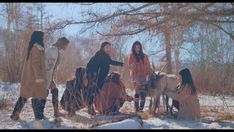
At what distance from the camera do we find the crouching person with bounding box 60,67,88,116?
8891mm

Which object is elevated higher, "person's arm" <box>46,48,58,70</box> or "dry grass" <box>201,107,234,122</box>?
"person's arm" <box>46,48,58,70</box>

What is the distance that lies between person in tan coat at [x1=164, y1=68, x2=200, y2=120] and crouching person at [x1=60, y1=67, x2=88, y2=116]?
1.94 meters

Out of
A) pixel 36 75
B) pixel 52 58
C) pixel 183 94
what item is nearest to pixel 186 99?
pixel 183 94

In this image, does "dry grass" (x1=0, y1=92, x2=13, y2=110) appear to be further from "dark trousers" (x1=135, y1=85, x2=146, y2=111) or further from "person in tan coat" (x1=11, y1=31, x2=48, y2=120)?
"dark trousers" (x1=135, y1=85, x2=146, y2=111)

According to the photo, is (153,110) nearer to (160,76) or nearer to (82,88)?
(160,76)

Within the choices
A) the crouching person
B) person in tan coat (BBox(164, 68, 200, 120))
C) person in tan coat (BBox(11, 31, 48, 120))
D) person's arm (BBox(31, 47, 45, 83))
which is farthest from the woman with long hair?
person's arm (BBox(31, 47, 45, 83))

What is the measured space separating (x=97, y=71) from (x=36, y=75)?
157 cm

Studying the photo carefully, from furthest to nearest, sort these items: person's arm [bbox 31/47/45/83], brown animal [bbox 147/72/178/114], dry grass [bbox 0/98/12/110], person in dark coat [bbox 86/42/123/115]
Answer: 1. dry grass [bbox 0/98/12/110]
2. person in dark coat [bbox 86/42/123/115]
3. brown animal [bbox 147/72/178/114]
4. person's arm [bbox 31/47/45/83]

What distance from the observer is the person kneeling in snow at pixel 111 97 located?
8.98 meters

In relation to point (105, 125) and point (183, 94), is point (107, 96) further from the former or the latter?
point (105, 125)

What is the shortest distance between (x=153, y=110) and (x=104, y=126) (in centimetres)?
222

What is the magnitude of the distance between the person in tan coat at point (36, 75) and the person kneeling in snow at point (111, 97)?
1371 millimetres

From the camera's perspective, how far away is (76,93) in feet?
29.5

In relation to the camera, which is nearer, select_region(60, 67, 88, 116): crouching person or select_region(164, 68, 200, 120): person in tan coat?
select_region(164, 68, 200, 120): person in tan coat
